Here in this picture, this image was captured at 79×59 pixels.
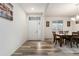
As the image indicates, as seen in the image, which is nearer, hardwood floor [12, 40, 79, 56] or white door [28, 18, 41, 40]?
hardwood floor [12, 40, 79, 56]

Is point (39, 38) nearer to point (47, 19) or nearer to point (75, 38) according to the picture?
point (47, 19)

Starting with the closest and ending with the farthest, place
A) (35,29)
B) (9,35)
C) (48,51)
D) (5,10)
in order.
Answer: (5,10) < (9,35) < (48,51) < (35,29)

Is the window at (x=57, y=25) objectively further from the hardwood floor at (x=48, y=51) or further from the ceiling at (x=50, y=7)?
the hardwood floor at (x=48, y=51)

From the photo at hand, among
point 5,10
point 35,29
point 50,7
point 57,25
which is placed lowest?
point 35,29

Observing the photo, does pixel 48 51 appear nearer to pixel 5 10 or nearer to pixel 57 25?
pixel 5 10

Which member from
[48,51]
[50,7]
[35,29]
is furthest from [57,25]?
[48,51]

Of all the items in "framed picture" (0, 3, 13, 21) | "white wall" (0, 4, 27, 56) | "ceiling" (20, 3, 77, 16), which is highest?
"ceiling" (20, 3, 77, 16)

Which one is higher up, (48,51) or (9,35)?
(9,35)

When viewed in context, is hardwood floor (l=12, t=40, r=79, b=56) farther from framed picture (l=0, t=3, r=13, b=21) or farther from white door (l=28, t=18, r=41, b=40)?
white door (l=28, t=18, r=41, b=40)

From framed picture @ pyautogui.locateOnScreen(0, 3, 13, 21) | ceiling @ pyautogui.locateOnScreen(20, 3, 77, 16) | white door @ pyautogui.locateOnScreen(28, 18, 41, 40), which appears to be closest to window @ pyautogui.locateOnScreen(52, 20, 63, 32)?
white door @ pyautogui.locateOnScreen(28, 18, 41, 40)

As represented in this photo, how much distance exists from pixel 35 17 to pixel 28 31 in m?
1.42

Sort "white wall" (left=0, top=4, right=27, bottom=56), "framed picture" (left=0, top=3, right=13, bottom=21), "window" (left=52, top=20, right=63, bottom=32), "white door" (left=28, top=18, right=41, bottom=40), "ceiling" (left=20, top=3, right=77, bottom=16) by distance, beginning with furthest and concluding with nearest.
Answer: "window" (left=52, top=20, right=63, bottom=32)
"white door" (left=28, top=18, right=41, bottom=40)
"ceiling" (left=20, top=3, right=77, bottom=16)
"white wall" (left=0, top=4, right=27, bottom=56)
"framed picture" (left=0, top=3, right=13, bottom=21)

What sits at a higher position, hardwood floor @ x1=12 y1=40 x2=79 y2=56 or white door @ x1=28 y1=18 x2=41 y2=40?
white door @ x1=28 y1=18 x2=41 y2=40

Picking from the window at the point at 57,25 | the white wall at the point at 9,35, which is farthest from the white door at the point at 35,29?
the white wall at the point at 9,35
